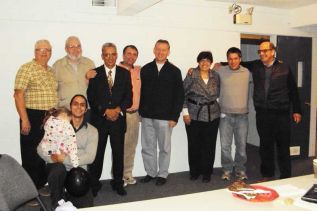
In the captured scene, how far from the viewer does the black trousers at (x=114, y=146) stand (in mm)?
3666

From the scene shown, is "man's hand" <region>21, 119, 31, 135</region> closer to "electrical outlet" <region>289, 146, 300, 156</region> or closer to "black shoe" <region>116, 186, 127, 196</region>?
"black shoe" <region>116, 186, 127, 196</region>

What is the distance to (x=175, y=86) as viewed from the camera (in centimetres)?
407

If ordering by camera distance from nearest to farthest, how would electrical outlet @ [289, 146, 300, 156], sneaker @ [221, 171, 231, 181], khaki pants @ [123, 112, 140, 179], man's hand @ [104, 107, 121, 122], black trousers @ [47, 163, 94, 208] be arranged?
black trousers @ [47, 163, 94, 208]
man's hand @ [104, 107, 121, 122]
khaki pants @ [123, 112, 140, 179]
sneaker @ [221, 171, 231, 181]
electrical outlet @ [289, 146, 300, 156]

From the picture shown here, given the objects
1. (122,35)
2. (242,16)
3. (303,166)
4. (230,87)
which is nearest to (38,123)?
(122,35)

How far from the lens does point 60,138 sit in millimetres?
2994

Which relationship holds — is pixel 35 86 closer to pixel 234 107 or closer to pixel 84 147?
pixel 84 147

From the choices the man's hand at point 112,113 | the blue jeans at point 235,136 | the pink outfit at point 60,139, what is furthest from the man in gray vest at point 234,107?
the pink outfit at point 60,139

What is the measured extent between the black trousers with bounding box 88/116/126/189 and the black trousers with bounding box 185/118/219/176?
3.16 feet

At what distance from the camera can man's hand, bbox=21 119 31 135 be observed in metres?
3.34

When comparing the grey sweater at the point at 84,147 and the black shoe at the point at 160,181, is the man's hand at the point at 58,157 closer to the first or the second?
the grey sweater at the point at 84,147

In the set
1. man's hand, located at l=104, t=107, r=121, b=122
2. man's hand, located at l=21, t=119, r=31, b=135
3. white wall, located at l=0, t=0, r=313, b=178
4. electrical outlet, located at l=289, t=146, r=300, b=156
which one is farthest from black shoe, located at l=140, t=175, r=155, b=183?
electrical outlet, located at l=289, t=146, r=300, b=156

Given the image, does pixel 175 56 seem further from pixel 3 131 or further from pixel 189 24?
pixel 3 131

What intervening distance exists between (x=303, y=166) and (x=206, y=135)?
181 centimetres

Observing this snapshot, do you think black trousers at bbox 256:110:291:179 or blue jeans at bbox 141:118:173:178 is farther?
blue jeans at bbox 141:118:173:178
